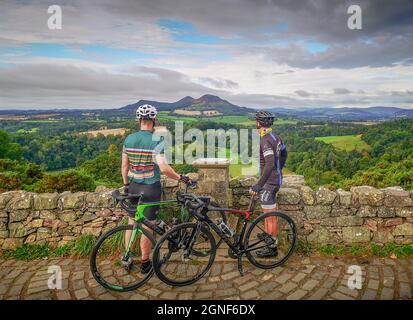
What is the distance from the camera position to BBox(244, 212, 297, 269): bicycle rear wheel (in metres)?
3.98

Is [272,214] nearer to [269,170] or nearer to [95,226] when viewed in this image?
[269,170]

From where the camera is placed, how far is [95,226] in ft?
15.5

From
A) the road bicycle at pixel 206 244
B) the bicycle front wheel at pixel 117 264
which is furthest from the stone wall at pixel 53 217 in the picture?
the road bicycle at pixel 206 244

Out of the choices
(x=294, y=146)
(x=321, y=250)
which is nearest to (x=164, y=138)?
(x=321, y=250)

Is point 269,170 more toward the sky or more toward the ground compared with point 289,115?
more toward the ground

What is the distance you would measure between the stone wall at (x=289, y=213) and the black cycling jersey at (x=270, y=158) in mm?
780

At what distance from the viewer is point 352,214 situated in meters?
4.53

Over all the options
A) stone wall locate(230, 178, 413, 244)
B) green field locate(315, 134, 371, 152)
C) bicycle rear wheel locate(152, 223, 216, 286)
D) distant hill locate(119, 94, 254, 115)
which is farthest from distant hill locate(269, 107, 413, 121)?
bicycle rear wheel locate(152, 223, 216, 286)

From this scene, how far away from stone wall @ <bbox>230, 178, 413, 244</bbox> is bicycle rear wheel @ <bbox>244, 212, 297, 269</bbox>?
0.64 meters

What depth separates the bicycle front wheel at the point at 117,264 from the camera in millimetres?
3512

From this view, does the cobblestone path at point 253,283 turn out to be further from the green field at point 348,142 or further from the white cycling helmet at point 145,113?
the green field at point 348,142

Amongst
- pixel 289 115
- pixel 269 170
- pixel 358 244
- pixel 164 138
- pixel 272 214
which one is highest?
pixel 289 115

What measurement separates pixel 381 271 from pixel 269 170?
214cm

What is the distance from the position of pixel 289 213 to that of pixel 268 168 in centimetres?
130
